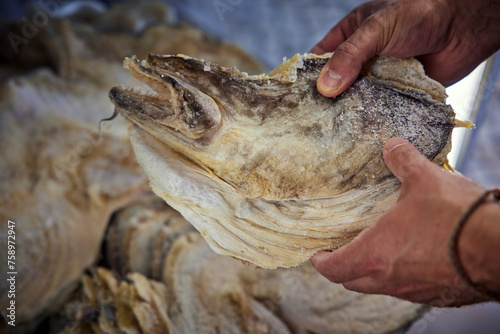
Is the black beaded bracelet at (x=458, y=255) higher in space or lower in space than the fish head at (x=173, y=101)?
lower

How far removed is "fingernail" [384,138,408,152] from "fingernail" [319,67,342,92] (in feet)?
0.56

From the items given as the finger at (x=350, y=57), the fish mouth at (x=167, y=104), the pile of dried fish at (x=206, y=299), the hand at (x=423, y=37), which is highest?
the hand at (x=423, y=37)

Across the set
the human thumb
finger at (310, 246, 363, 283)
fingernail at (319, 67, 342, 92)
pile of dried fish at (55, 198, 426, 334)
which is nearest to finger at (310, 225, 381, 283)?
finger at (310, 246, 363, 283)

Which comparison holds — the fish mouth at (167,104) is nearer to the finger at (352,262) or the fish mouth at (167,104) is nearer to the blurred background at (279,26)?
the finger at (352,262)

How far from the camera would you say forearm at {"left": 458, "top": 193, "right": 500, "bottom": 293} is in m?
0.48

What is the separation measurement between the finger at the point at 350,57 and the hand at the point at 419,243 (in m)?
0.24

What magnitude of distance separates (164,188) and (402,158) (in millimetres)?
525

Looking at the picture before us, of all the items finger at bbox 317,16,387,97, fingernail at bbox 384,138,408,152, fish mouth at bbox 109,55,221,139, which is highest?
finger at bbox 317,16,387,97

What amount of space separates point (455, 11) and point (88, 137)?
1.35 m

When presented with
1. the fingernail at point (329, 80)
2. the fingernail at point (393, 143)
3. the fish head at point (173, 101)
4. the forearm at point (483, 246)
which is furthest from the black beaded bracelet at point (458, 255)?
the fish head at point (173, 101)

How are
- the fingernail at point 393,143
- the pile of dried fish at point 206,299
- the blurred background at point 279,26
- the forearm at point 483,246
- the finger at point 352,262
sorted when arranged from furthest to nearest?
the blurred background at point 279,26 → the pile of dried fish at point 206,299 → the fingernail at point 393,143 → the finger at point 352,262 → the forearm at point 483,246

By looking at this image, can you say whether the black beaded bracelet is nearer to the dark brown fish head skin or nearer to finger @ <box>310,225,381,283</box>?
finger @ <box>310,225,381,283</box>

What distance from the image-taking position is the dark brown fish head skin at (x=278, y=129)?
807 mm

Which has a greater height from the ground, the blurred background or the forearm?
the blurred background
